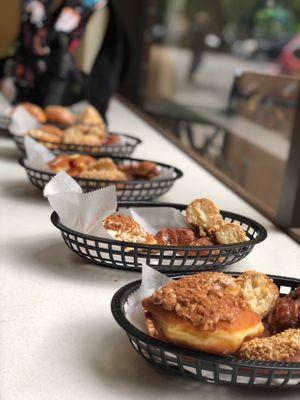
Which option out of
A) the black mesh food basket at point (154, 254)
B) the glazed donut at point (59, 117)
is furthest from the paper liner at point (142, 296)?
the glazed donut at point (59, 117)

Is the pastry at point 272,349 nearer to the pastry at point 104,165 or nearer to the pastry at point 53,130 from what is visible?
the pastry at point 104,165

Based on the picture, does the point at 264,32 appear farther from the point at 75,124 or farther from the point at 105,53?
the point at 75,124

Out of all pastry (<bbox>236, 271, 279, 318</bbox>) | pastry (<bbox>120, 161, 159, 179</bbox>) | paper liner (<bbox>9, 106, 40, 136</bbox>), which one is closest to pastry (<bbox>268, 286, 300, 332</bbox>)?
pastry (<bbox>236, 271, 279, 318</bbox>)

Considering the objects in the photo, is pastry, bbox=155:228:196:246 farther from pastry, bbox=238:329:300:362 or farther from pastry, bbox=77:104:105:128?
pastry, bbox=77:104:105:128

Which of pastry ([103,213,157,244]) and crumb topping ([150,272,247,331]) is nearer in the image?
crumb topping ([150,272,247,331])

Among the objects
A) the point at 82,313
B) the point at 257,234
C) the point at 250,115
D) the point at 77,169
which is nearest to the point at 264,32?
the point at 250,115

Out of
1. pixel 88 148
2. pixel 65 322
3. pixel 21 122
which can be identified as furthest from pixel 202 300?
pixel 21 122
